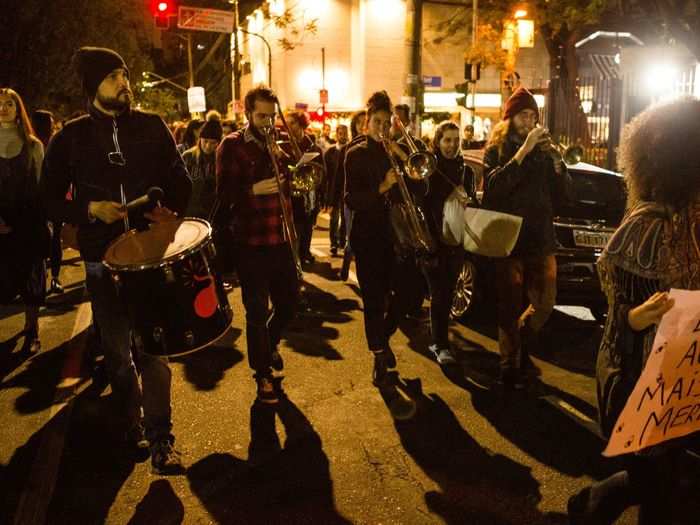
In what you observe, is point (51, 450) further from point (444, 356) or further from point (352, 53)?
point (352, 53)

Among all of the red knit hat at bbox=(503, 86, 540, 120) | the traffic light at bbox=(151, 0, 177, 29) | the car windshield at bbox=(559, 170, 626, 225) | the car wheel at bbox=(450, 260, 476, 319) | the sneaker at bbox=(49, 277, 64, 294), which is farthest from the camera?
the traffic light at bbox=(151, 0, 177, 29)

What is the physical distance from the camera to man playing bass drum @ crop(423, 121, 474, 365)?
5.54m

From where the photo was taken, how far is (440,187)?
18.4ft

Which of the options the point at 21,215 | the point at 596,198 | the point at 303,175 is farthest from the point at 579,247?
the point at 21,215

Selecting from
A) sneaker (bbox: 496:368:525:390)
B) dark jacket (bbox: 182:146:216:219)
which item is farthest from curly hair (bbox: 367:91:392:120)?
dark jacket (bbox: 182:146:216:219)

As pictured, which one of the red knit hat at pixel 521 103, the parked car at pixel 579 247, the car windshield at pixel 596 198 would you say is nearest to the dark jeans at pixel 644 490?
the red knit hat at pixel 521 103

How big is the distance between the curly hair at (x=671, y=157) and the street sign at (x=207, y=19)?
22.8m

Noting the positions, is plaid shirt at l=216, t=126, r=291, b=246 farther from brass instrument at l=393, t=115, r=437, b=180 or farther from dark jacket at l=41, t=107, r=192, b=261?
brass instrument at l=393, t=115, r=437, b=180

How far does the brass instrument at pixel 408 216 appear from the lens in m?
4.91

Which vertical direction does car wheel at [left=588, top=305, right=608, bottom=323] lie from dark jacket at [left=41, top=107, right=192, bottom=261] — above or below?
below

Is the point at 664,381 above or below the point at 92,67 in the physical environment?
below

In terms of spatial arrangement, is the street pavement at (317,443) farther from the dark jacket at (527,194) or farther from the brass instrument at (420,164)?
the brass instrument at (420,164)

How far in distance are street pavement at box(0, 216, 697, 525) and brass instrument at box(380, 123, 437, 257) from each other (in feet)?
3.42

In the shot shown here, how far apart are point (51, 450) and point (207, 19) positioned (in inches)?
890
